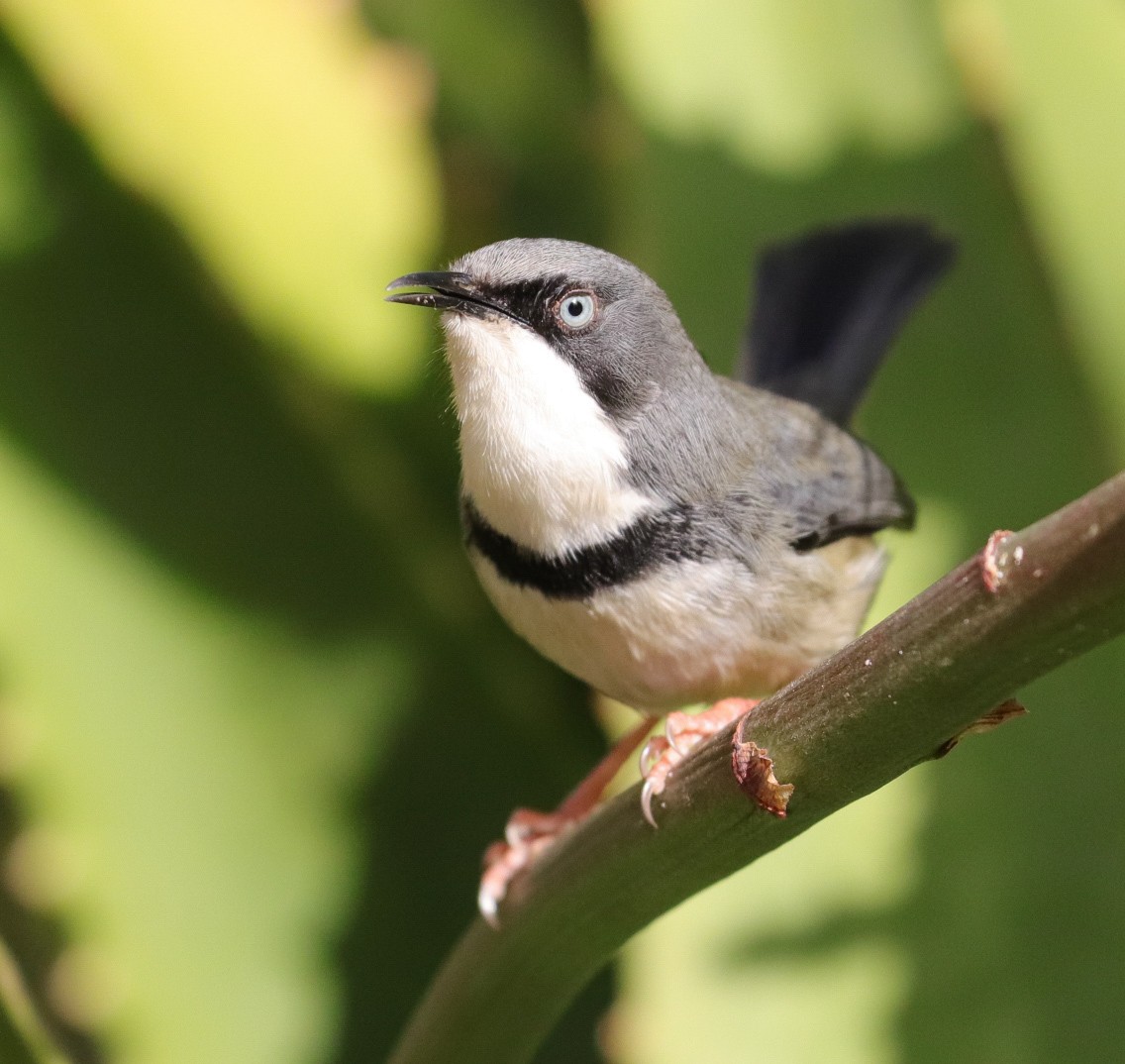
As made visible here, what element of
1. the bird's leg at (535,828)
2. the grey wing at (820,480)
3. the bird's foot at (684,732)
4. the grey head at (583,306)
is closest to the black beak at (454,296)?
the grey head at (583,306)

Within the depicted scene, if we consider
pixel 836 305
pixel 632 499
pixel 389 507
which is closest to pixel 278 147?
pixel 389 507

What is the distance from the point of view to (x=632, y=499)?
2.30 m

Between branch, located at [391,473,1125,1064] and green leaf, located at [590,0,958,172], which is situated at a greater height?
green leaf, located at [590,0,958,172]

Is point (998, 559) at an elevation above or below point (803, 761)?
above

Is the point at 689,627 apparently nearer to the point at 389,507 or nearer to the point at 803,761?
the point at 803,761

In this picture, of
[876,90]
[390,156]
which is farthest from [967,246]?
[390,156]

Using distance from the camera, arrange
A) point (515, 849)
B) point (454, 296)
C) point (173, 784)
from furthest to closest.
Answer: point (173, 784)
point (515, 849)
point (454, 296)

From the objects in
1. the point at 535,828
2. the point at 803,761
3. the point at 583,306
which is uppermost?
the point at 583,306

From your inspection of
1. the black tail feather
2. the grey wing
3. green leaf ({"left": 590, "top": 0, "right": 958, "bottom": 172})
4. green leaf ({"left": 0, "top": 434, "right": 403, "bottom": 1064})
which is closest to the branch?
green leaf ({"left": 0, "top": 434, "right": 403, "bottom": 1064})

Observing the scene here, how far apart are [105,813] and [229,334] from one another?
1.08 meters

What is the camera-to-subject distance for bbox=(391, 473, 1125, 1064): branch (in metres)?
1.27

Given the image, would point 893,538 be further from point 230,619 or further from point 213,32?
point 213,32

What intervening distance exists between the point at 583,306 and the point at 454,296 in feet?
0.72

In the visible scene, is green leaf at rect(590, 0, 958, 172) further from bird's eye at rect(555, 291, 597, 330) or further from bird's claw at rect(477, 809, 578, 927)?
bird's claw at rect(477, 809, 578, 927)
